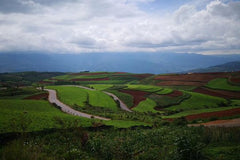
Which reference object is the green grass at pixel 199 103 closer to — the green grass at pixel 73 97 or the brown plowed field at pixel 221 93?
the brown plowed field at pixel 221 93

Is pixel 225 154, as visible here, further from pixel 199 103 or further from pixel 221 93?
pixel 221 93

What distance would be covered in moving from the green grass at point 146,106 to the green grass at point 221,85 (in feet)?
112

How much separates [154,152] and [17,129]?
12.0 m

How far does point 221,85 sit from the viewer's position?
6594 cm

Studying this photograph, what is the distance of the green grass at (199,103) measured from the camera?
4512cm

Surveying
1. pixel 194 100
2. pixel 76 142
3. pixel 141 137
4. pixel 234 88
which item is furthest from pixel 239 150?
pixel 234 88

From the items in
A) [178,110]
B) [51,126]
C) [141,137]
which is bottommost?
[178,110]

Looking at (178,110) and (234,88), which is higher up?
(234,88)

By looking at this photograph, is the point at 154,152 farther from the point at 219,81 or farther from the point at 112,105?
the point at 219,81

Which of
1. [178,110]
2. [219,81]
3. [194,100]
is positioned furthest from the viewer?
[219,81]

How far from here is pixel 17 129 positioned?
14.1 m

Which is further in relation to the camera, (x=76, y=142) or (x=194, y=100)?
(x=194, y=100)

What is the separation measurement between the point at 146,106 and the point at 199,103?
1707 cm

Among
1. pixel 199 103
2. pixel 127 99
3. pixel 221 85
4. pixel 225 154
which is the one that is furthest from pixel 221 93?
pixel 225 154
